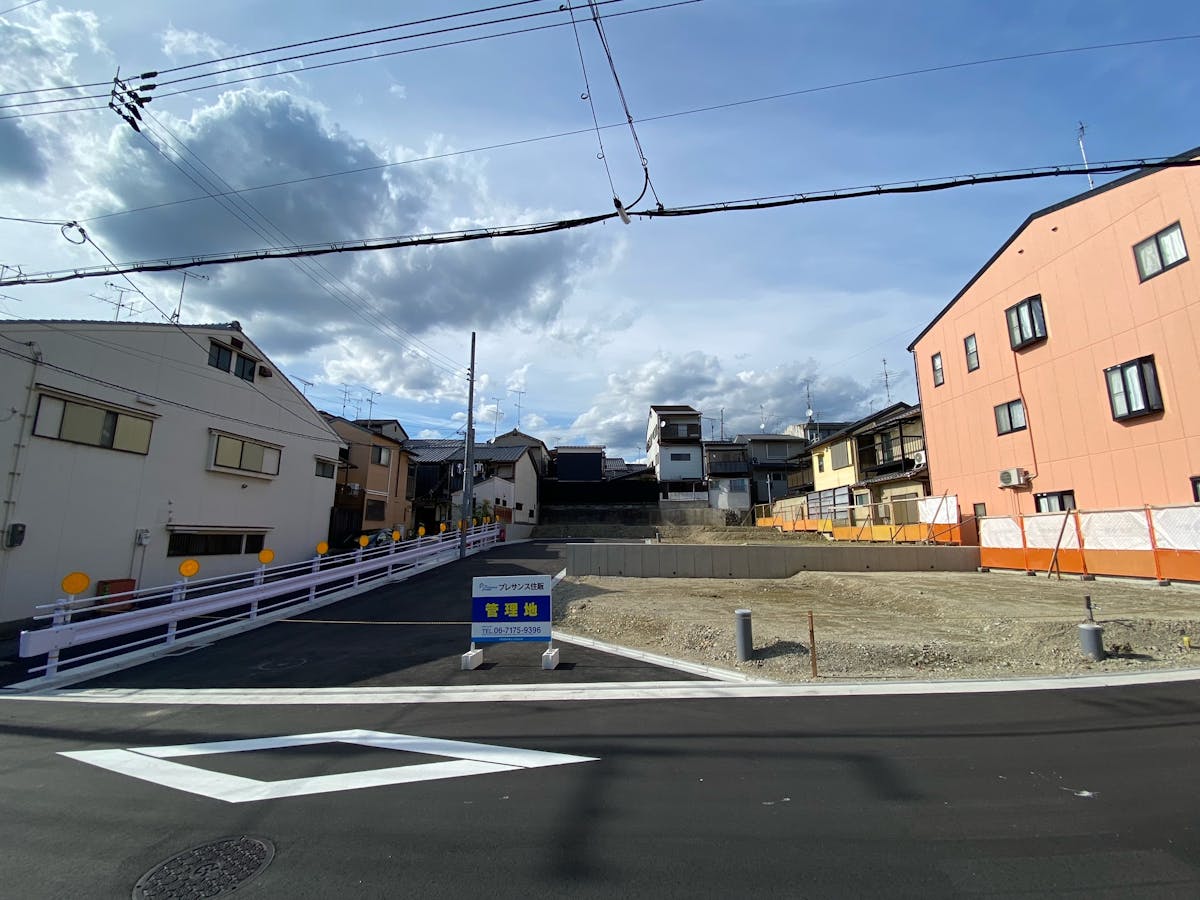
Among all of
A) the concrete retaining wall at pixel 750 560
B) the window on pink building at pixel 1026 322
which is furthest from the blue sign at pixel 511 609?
the window on pink building at pixel 1026 322

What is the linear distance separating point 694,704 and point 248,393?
20.5 metres

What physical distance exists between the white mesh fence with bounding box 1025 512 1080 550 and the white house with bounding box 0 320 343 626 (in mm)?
26961

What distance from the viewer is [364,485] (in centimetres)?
2767

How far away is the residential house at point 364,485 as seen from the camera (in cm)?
2697

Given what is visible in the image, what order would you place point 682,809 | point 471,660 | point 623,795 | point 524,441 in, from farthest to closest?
point 524,441 → point 471,660 → point 623,795 → point 682,809

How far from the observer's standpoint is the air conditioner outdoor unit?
17891 mm

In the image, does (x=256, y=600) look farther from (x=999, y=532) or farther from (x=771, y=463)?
(x=771, y=463)

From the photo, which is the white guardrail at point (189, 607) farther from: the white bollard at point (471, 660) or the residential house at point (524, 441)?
the residential house at point (524, 441)

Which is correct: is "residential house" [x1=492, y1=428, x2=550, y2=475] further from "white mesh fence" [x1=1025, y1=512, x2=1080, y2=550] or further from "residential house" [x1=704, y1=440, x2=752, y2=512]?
"white mesh fence" [x1=1025, y1=512, x2=1080, y2=550]

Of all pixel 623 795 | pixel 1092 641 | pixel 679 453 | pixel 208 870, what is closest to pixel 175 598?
pixel 208 870

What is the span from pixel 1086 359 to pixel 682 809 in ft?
64.7

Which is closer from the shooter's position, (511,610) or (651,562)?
(511,610)

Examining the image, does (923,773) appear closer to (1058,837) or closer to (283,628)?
(1058,837)

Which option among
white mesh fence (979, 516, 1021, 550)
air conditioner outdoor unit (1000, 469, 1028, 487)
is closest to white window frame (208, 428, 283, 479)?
white mesh fence (979, 516, 1021, 550)
